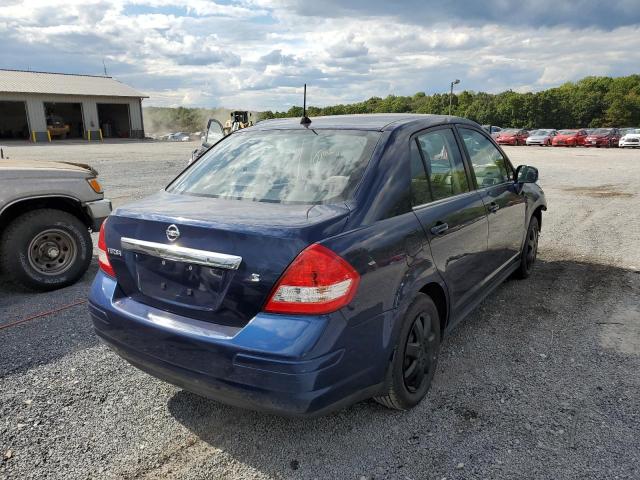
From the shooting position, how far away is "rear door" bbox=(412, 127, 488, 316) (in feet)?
10.0

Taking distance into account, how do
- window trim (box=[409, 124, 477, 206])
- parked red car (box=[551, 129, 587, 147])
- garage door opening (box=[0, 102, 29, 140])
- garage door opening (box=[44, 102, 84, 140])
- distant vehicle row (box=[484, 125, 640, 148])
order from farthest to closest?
1. garage door opening (box=[0, 102, 29, 140])
2. garage door opening (box=[44, 102, 84, 140])
3. parked red car (box=[551, 129, 587, 147])
4. distant vehicle row (box=[484, 125, 640, 148])
5. window trim (box=[409, 124, 477, 206])

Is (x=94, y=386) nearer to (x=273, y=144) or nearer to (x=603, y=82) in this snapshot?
(x=273, y=144)

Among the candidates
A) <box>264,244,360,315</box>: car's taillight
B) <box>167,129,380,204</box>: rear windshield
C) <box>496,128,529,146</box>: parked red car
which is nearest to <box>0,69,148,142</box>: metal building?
<box>496,128,529,146</box>: parked red car

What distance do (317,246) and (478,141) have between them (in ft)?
8.24

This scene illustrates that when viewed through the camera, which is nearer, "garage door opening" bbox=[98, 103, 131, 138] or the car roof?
the car roof

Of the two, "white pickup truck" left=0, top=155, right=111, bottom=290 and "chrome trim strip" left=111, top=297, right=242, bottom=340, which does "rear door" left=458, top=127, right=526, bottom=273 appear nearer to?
"chrome trim strip" left=111, top=297, right=242, bottom=340

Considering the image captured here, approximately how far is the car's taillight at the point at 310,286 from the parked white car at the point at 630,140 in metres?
38.5

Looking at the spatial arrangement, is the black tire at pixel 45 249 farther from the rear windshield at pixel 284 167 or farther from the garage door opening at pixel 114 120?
the garage door opening at pixel 114 120

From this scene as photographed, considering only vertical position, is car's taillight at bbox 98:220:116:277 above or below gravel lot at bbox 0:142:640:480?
above

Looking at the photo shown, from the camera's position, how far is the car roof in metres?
3.17

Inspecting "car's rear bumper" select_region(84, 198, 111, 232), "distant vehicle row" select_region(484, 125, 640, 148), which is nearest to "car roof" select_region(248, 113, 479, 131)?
"car's rear bumper" select_region(84, 198, 111, 232)

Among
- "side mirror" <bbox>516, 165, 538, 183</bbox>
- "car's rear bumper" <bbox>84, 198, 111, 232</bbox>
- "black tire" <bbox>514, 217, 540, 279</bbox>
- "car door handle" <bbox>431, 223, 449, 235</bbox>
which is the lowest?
"black tire" <bbox>514, 217, 540, 279</bbox>

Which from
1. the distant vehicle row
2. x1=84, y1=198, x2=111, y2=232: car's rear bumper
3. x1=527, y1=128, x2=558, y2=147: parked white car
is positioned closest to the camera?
x1=84, y1=198, x2=111, y2=232: car's rear bumper

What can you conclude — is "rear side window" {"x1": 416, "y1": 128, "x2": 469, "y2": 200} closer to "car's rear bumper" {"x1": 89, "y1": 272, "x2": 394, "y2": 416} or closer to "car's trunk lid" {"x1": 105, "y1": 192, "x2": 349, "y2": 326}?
"car's trunk lid" {"x1": 105, "y1": 192, "x2": 349, "y2": 326}
